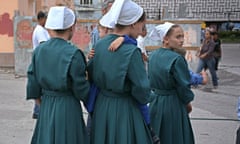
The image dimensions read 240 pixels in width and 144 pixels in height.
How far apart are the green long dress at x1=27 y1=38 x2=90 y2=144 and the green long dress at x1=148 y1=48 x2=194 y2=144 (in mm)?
937

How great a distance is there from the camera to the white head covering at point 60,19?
3.92 m

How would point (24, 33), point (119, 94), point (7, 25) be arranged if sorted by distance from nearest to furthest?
point (119, 94) < point (24, 33) < point (7, 25)

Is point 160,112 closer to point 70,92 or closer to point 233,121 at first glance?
point 70,92

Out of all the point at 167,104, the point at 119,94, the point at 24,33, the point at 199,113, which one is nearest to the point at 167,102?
the point at 167,104

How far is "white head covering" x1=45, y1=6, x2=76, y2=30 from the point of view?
3920 mm

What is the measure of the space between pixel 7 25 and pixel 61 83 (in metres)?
10.9

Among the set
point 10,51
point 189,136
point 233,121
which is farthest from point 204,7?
point 189,136

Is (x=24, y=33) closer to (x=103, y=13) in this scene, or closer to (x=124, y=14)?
(x=103, y=13)

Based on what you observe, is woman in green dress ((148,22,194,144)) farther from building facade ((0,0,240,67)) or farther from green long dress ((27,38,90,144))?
building facade ((0,0,240,67))

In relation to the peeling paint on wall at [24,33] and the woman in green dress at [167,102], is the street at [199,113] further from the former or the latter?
the woman in green dress at [167,102]

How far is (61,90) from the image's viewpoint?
388 centimetres

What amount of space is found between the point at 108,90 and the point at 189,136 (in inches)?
52.0

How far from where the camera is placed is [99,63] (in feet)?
12.5

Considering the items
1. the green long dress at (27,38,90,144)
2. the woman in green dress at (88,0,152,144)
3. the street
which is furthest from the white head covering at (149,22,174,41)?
the street
